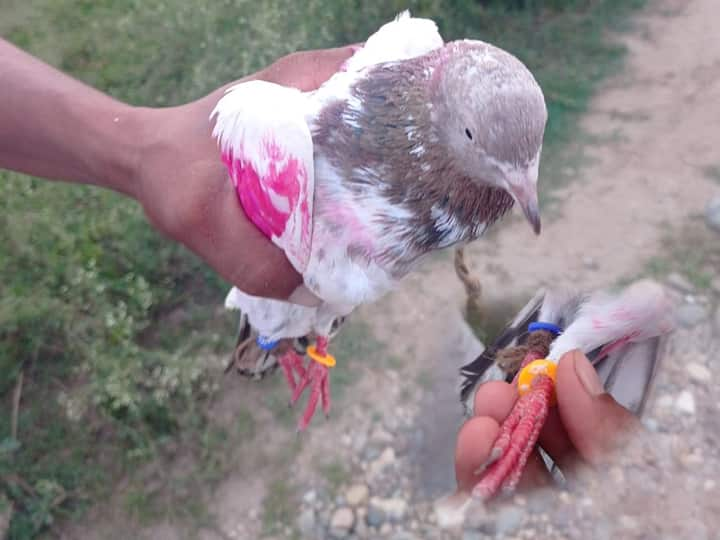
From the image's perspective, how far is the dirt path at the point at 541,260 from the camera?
2617mm

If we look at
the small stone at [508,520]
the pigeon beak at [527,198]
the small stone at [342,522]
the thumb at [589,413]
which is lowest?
the small stone at [342,522]

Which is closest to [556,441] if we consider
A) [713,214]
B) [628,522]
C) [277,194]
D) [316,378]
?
[628,522]

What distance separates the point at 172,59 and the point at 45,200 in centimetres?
110

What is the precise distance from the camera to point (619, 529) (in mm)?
1168

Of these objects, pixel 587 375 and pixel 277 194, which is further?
pixel 277 194

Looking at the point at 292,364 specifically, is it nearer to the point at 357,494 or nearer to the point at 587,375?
the point at 357,494

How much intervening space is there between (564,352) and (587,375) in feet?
0.27

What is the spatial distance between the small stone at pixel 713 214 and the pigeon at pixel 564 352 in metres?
2.04

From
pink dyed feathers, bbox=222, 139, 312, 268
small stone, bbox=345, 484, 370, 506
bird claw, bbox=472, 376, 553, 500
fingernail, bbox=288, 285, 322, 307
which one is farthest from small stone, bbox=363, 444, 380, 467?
bird claw, bbox=472, 376, 553, 500

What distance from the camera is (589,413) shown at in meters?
1.08

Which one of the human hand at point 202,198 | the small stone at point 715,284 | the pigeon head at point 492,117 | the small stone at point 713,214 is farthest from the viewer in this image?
the small stone at point 713,214

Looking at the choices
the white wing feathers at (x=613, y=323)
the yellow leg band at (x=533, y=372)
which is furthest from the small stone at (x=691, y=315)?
the yellow leg band at (x=533, y=372)

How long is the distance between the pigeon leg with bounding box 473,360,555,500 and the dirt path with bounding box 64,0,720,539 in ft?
1.92

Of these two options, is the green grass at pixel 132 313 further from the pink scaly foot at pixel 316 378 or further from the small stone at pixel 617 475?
the small stone at pixel 617 475
